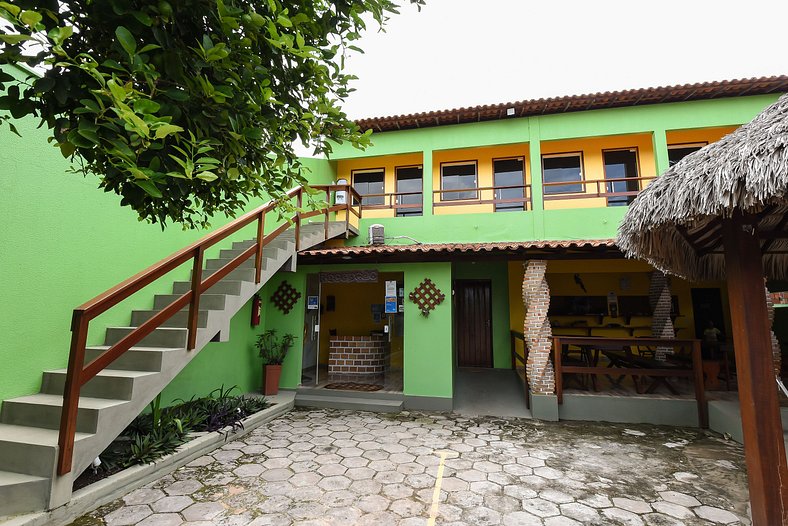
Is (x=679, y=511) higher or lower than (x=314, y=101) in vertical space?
lower

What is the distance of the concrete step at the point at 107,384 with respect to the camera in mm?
3230

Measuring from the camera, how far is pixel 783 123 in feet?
7.94

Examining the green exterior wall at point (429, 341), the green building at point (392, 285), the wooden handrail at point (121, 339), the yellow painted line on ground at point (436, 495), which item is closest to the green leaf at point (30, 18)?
the wooden handrail at point (121, 339)

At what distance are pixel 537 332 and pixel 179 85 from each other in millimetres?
5987

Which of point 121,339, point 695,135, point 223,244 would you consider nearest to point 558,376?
point 121,339

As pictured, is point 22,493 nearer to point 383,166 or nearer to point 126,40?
point 126,40

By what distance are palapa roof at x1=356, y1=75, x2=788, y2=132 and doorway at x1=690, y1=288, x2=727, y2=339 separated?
4522mm

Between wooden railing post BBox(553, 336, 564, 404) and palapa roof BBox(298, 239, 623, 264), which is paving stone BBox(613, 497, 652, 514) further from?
palapa roof BBox(298, 239, 623, 264)

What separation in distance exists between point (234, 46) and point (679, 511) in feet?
16.2

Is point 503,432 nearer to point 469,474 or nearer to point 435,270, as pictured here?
point 469,474

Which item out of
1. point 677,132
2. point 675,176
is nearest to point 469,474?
point 675,176

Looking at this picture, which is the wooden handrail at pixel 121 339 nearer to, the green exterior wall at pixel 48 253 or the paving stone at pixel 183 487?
the green exterior wall at pixel 48 253

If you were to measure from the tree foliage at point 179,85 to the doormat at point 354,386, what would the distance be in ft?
17.3

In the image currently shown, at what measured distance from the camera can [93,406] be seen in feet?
9.86
